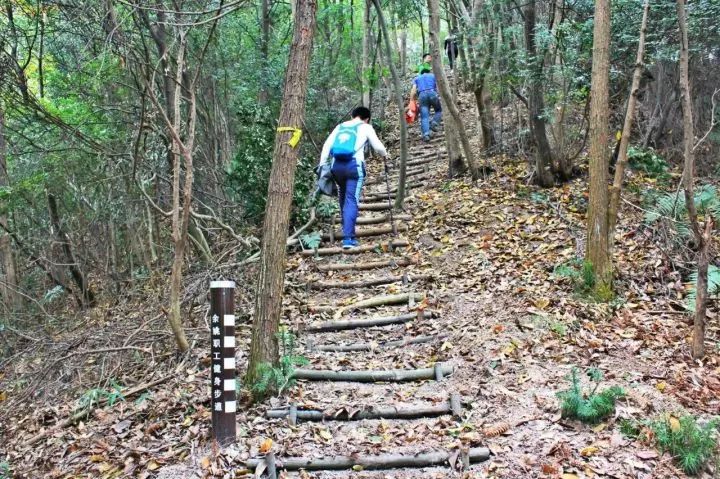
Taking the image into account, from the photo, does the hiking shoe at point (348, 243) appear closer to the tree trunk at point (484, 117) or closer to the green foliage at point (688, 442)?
the tree trunk at point (484, 117)

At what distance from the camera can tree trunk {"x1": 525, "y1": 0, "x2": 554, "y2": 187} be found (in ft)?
30.2

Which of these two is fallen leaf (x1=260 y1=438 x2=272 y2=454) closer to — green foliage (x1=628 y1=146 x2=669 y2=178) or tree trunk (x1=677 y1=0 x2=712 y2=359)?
tree trunk (x1=677 y1=0 x2=712 y2=359)

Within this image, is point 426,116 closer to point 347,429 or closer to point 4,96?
point 4,96

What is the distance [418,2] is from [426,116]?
10.3ft

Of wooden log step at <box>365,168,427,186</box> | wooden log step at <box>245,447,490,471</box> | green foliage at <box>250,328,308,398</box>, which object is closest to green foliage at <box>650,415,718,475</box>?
wooden log step at <box>245,447,490,471</box>

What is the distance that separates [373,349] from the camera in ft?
21.5

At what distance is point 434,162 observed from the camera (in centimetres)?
1318

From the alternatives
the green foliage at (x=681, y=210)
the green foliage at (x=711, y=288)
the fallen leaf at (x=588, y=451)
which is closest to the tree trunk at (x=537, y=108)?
the green foliage at (x=681, y=210)

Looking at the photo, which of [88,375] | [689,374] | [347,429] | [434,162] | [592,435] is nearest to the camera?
[592,435]

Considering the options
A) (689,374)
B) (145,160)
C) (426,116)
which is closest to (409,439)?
(689,374)

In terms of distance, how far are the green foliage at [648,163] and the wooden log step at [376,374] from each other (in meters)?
6.09

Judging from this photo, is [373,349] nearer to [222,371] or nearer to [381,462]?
[381,462]

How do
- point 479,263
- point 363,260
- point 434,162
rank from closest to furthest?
point 479,263, point 363,260, point 434,162

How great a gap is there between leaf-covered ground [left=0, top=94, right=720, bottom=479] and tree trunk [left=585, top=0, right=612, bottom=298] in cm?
31
